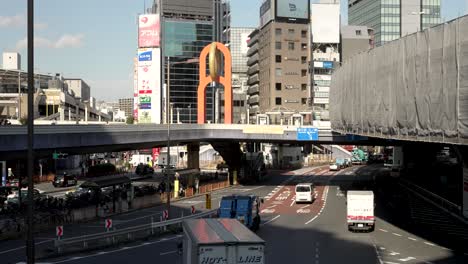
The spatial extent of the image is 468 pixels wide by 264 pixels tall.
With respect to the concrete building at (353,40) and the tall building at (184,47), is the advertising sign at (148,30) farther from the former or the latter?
the concrete building at (353,40)

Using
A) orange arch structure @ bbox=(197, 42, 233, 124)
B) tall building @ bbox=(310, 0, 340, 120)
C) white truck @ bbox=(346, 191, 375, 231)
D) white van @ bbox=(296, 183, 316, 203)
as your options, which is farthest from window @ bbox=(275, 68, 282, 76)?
white truck @ bbox=(346, 191, 375, 231)

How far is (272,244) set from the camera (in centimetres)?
3250

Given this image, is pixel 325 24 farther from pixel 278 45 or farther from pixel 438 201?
pixel 438 201

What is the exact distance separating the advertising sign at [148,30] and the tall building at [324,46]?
40.4m

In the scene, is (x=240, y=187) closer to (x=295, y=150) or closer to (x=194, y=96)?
(x=295, y=150)

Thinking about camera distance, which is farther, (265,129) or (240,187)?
(240,187)

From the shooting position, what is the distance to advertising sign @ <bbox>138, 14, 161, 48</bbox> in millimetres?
132500

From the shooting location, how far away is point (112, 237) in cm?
3388

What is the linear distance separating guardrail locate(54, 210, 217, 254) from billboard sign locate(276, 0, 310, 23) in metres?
117

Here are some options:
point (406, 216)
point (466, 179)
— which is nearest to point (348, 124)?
point (406, 216)

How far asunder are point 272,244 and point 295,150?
99.1m

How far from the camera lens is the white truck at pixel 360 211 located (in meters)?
37.9

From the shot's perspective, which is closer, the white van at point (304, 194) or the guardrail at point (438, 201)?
the guardrail at point (438, 201)

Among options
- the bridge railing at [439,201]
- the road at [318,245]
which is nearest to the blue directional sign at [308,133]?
the bridge railing at [439,201]
